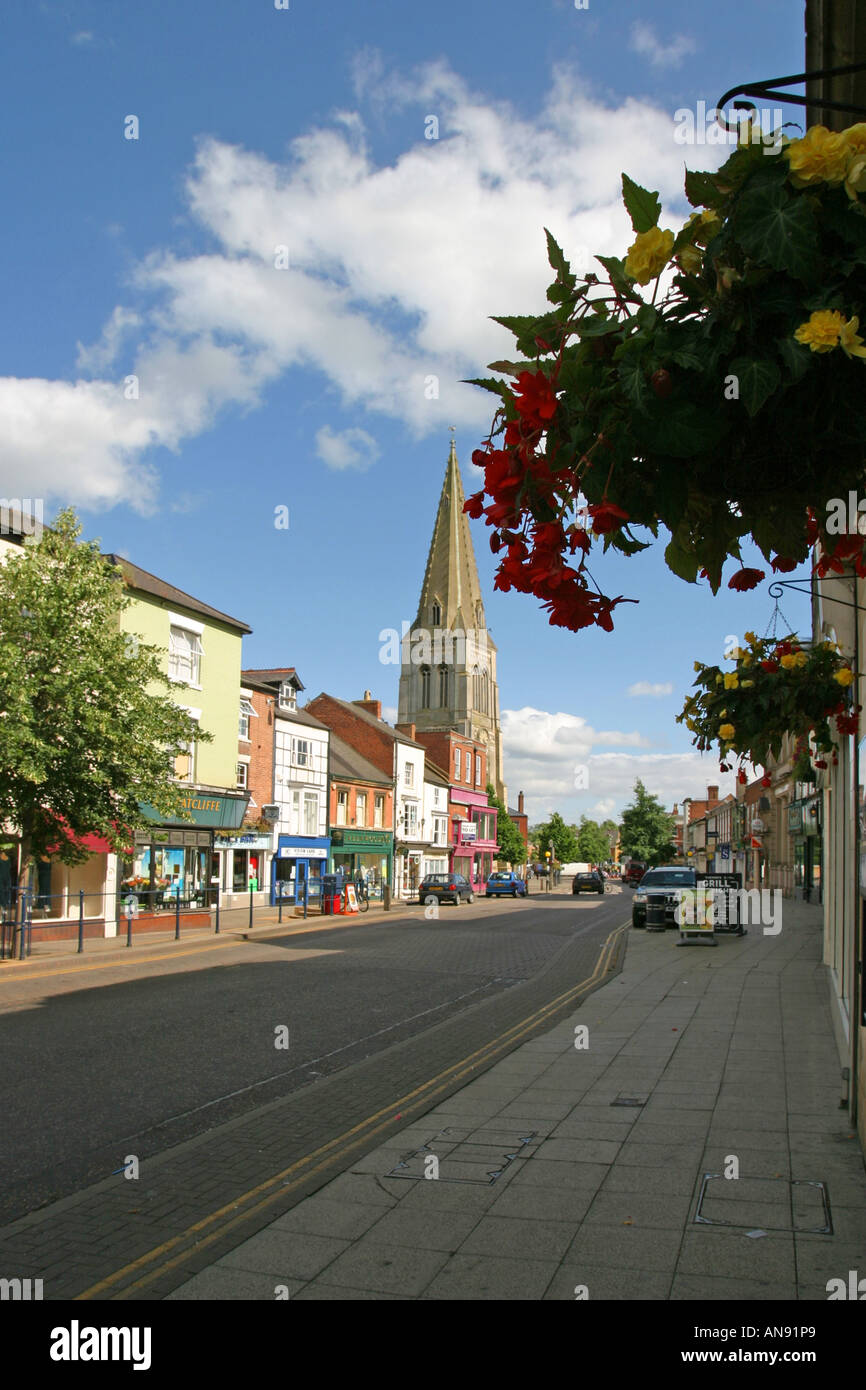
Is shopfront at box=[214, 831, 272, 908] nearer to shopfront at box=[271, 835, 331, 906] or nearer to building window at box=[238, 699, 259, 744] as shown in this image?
shopfront at box=[271, 835, 331, 906]

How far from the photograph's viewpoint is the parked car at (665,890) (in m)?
26.5

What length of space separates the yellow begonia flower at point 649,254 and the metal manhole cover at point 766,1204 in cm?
457

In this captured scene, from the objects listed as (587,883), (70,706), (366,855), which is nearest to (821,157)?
(70,706)

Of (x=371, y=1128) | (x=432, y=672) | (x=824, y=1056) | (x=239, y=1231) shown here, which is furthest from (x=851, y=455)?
(x=432, y=672)

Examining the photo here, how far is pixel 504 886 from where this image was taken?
5241 centimetres

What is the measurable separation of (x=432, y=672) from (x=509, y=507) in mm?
102140

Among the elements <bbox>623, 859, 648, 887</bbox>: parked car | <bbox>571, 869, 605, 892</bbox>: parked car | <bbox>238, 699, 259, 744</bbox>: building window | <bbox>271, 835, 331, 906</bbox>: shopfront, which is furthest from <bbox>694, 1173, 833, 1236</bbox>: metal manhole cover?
<bbox>623, 859, 648, 887</bbox>: parked car

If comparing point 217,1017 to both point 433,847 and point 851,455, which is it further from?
point 433,847

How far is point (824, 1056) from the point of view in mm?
9523

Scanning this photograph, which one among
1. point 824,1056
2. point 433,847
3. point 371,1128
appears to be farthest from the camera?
point 433,847

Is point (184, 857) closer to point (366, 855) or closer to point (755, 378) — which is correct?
point (366, 855)

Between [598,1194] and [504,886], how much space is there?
156ft

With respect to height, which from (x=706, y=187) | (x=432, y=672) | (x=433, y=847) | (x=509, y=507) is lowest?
(x=433, y=847)
